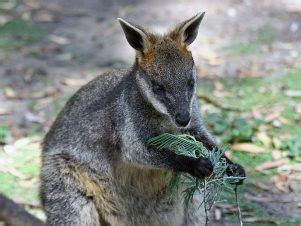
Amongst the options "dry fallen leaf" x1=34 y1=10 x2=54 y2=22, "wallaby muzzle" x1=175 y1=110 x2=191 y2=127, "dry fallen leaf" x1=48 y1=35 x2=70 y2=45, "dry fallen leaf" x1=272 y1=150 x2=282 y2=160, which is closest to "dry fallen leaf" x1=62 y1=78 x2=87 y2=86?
"dry fallen leaf" x1=48 y1=35 x2=70 y2=45

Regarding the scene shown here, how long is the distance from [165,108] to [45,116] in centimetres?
316

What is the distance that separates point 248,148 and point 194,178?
2309 mm

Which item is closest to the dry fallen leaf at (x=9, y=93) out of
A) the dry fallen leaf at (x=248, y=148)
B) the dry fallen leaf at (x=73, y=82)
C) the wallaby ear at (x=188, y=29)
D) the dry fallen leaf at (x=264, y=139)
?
the dry fallen leaf at (x=73, y=82)

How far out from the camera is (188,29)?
15.1 ft

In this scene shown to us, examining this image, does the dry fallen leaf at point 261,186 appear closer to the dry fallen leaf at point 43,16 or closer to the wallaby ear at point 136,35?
the wallaby ear at point 136,35

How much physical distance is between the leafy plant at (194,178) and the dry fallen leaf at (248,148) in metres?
1.97

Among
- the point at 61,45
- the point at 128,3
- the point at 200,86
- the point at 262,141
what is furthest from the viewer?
the point at 128,3

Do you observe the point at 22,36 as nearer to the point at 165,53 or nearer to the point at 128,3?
the point at 128,3

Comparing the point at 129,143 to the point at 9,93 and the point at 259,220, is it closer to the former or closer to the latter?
the point at 259,220

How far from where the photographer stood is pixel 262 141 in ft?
21.6

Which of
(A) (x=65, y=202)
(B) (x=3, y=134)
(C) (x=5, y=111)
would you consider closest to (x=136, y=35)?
(A) (x=65, y=202)

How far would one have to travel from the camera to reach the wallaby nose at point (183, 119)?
4.21 m

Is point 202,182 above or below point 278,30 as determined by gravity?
above

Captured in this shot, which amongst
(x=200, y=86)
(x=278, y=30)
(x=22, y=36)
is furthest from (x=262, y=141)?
(x=22, y=36)
